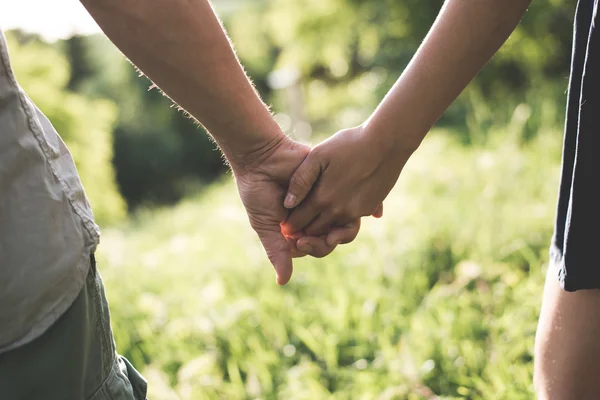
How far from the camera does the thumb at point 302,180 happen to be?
5.80 feet

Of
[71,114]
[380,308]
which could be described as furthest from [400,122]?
[71,114]

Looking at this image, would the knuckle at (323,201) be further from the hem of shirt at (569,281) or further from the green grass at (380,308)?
the green grass at (380,308)

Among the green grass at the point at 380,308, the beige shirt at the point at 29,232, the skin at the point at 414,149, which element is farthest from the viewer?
the green grass at the point at 380,308

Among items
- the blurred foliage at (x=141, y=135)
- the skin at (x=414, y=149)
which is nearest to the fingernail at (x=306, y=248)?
the skin at (x=414, y=149)

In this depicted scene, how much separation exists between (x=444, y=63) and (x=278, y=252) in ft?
2.14

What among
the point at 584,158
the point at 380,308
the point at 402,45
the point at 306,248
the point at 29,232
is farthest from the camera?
the point at 402,45

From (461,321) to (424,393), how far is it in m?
0.43

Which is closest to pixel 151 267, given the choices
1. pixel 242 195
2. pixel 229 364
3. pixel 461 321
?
pixel 229 364

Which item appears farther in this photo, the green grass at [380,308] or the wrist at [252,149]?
the green grass at [380,308]

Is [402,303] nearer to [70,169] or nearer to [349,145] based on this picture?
[349,145]

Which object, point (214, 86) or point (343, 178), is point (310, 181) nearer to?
point (343, 178)

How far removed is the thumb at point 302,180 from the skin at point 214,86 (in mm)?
20

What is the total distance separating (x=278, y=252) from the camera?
1.76 m

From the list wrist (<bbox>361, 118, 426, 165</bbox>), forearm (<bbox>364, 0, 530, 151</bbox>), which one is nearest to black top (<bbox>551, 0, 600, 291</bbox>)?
forearm (<bbox>364, 0, 530, 151</bbox>)
